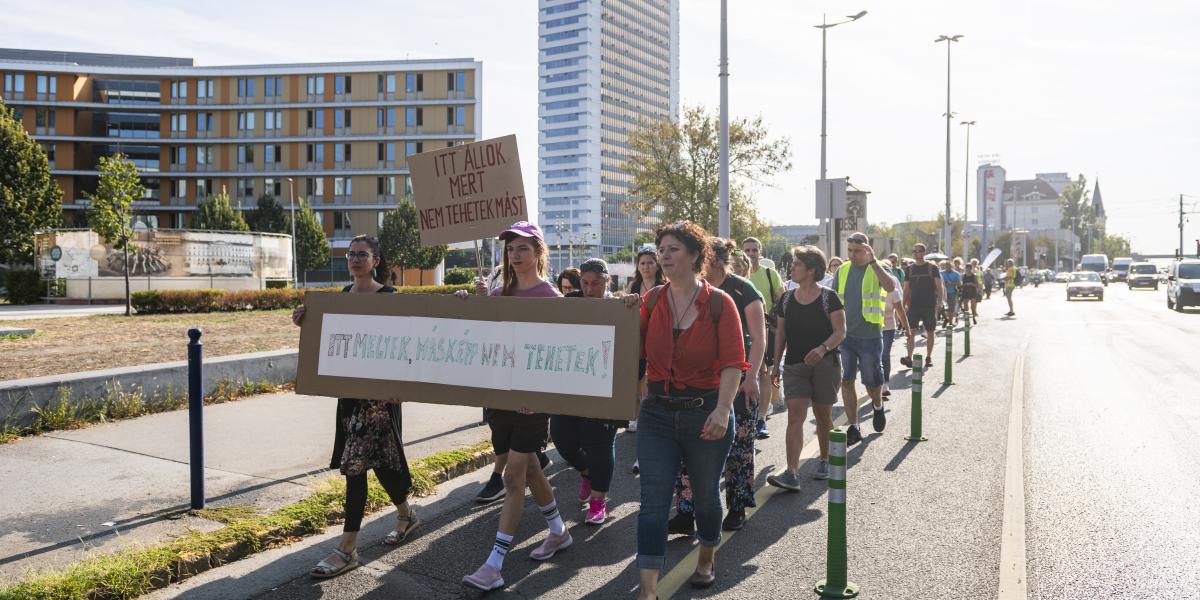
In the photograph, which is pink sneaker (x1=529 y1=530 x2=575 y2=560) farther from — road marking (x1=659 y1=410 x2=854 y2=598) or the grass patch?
the grass patch

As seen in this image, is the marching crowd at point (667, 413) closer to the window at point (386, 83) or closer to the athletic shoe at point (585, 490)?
the athletic shoe at point (585, 490)

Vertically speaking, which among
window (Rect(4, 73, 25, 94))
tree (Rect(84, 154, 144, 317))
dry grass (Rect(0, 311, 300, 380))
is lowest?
dry grass (Rect(0, 311, 300, 380))

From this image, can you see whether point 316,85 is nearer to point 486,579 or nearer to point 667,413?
point 486,579

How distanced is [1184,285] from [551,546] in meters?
33.7

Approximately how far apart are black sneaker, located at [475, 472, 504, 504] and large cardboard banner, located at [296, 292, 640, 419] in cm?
150

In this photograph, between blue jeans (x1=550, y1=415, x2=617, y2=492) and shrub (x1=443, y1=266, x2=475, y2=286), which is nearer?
blue jeans (x1=550, y1=415, x2=617, y2=492)

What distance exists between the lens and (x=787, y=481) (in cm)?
628

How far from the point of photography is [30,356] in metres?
12.0

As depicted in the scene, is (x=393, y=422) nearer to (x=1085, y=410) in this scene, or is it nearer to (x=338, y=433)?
(x=338, y=433)

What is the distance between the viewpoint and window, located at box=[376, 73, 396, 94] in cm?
7275

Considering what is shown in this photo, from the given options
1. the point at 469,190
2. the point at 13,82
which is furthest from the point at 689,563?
the point at 13,82

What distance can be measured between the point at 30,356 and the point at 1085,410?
1396 centimetres

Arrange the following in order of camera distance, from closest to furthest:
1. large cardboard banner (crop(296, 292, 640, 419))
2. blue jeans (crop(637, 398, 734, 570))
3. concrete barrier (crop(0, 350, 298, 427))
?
blue jeans (crop(637, 398, 734, 570)) < large cardboard banner (crop(296, 292, 640, 419)) < concrete barrier (crop(0, 350, 298, 427))

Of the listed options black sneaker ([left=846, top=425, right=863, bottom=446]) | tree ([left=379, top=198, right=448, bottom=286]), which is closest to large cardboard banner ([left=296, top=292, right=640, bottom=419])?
black sneaker ([left=846, top=425, right=863, bottom=446])
